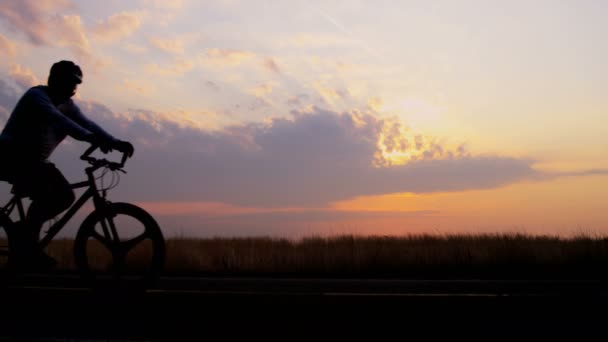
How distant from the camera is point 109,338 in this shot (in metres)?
3.70

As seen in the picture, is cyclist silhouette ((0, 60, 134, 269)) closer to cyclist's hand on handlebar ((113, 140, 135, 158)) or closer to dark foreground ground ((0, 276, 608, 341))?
cyclist's hand on handlebar ((113, 140, 135, 158))

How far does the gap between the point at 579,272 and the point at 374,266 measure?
14.1ft

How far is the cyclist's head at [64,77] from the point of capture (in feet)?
17.4

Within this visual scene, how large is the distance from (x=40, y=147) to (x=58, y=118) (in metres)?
0.38

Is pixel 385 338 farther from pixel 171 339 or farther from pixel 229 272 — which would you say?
pixel 229 272

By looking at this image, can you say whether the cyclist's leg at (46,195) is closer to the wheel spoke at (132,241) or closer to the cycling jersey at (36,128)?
the cycling jersey at (36,128)

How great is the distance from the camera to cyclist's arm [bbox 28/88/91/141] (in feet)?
16.6

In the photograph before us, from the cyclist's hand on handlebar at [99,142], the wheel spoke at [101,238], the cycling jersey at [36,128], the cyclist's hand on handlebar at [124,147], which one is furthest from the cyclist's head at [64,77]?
the wheel spoke at [101,238]

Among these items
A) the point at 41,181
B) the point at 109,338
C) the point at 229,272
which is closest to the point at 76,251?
the point at 41,181

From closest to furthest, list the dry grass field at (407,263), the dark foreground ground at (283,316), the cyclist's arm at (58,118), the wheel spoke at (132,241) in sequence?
the dark foreground ground at (283,316)
the cyclist's arm at (58,118)
the wheel spoke at (132,241)
the dry grass field at (407,263)

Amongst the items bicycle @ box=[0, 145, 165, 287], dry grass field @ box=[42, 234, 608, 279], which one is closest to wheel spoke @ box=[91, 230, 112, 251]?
bicycle @ box=[0, 145, 165, 287]

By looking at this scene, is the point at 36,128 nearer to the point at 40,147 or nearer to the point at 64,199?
the point at 40,147

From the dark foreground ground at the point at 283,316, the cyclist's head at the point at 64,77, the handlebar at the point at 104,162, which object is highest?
the cyclist's head at the point at 64,77

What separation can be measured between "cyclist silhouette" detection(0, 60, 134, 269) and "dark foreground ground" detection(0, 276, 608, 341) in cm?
58
